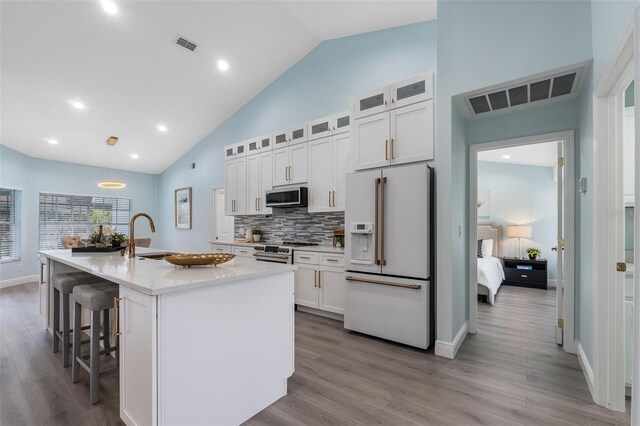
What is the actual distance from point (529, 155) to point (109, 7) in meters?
6.84

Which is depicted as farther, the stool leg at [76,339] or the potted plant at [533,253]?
the potted plant at [533,253]

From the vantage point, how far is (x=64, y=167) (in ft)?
23.1

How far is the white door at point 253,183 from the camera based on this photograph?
5262mm

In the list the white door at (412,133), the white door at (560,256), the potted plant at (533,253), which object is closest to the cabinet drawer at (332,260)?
the white door at (412,133)

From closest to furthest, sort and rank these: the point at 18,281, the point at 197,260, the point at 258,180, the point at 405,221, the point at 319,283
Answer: the point at 197,260
the point at 405,221
the point at 319,283
the point at 258,180
the point at 18,281

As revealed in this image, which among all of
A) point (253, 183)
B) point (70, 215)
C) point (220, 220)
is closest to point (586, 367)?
point (253, 183)

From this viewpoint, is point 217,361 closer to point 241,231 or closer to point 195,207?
point 241,231

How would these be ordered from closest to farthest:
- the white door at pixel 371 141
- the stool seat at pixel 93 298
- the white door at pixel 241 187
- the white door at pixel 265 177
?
1. the stool seat at pixel 93 298
2. the white door at pixel 371 141
3. the white door at pixel 265 177
4. the white door at pixel 241 187

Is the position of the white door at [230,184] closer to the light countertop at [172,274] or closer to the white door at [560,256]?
the light countertop at [172,274]

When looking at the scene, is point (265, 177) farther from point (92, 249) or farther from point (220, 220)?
point (92, 249)

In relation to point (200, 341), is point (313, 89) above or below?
above

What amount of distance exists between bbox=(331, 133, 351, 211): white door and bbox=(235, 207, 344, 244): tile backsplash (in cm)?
43

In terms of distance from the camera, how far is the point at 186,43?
4184mm

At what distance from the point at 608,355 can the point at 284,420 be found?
2132 mm
